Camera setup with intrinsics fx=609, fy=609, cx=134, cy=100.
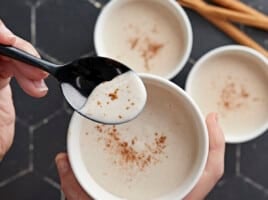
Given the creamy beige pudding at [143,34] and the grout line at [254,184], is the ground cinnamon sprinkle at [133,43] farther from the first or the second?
the grout line at [254,184]

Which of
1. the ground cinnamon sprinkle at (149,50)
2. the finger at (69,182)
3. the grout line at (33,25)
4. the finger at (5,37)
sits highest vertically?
the finger at (5,37)

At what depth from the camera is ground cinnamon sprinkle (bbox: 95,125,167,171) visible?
0.71m

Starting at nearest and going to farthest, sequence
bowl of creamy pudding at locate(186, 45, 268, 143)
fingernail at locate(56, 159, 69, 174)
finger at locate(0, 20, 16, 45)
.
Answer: finger at locate(0, 20, 16, 45) → fingernail at locate(56, 159, 69, 174) → bowl of creamy pudding at locate(186, 45, 268, 143)

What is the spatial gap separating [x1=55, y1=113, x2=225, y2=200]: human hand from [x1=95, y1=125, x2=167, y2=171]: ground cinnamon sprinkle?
73 mm

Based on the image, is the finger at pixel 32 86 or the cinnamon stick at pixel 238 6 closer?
the finger at pixel 32 86

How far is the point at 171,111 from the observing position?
726 millimetres

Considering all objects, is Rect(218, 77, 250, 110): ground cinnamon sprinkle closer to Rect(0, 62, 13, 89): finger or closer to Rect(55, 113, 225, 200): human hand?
Rect(55, 113, 225, 200): human hand

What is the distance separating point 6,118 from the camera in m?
0.80

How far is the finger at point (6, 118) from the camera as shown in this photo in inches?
31.3

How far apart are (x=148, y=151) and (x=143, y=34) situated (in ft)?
0.87

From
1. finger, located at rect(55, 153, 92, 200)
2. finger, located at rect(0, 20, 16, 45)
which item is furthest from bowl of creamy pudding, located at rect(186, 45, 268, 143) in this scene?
finger, located at rect(0, 20, 16, 45)

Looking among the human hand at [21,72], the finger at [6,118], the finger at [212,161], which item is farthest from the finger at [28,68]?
the finger at [212,161]

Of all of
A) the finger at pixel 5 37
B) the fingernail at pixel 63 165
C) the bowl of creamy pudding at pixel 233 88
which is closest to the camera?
the finger at pixel 5 37

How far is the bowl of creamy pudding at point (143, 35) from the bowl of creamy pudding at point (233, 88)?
0.16 feet
